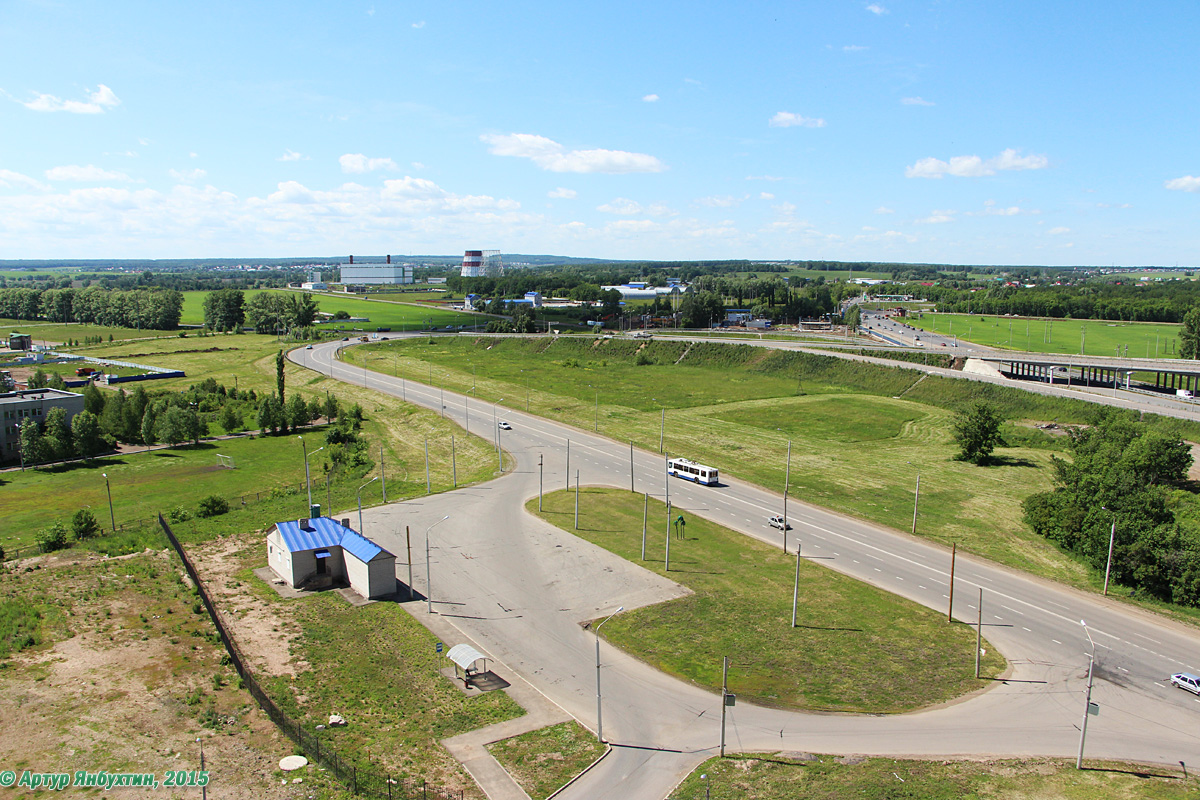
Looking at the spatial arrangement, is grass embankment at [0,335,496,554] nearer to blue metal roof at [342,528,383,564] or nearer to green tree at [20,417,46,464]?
green tree at [20,417,46,464]

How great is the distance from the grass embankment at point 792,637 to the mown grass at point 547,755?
24.8 feet

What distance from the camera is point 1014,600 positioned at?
47125mm

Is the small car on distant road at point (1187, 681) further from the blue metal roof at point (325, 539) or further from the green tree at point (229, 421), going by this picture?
the green tree at point (229, 421)


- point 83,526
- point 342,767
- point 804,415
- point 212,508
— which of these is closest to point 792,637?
point 342,767

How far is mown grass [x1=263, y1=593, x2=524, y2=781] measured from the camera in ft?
101

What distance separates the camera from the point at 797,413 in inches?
4375

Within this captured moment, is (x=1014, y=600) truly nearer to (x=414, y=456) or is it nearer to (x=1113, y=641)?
(x=1113, y=641)

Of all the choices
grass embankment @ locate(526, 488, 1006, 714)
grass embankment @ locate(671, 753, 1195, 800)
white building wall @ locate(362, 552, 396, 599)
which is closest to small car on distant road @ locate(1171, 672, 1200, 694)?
grass embankment @ locate(526, 488, 1006, 714)

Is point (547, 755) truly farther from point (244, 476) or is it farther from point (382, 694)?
point (244, 476)

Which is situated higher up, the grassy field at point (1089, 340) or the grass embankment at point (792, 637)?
the grassy field at point (1089, 340)

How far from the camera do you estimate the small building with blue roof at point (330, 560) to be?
151 ft

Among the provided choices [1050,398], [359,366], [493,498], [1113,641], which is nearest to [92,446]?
[493,498]

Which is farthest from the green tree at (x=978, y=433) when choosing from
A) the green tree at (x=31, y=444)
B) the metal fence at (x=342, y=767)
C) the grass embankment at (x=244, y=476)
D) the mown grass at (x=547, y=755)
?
the green tree at (x=31, y=444)

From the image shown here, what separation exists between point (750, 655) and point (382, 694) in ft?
62.0
